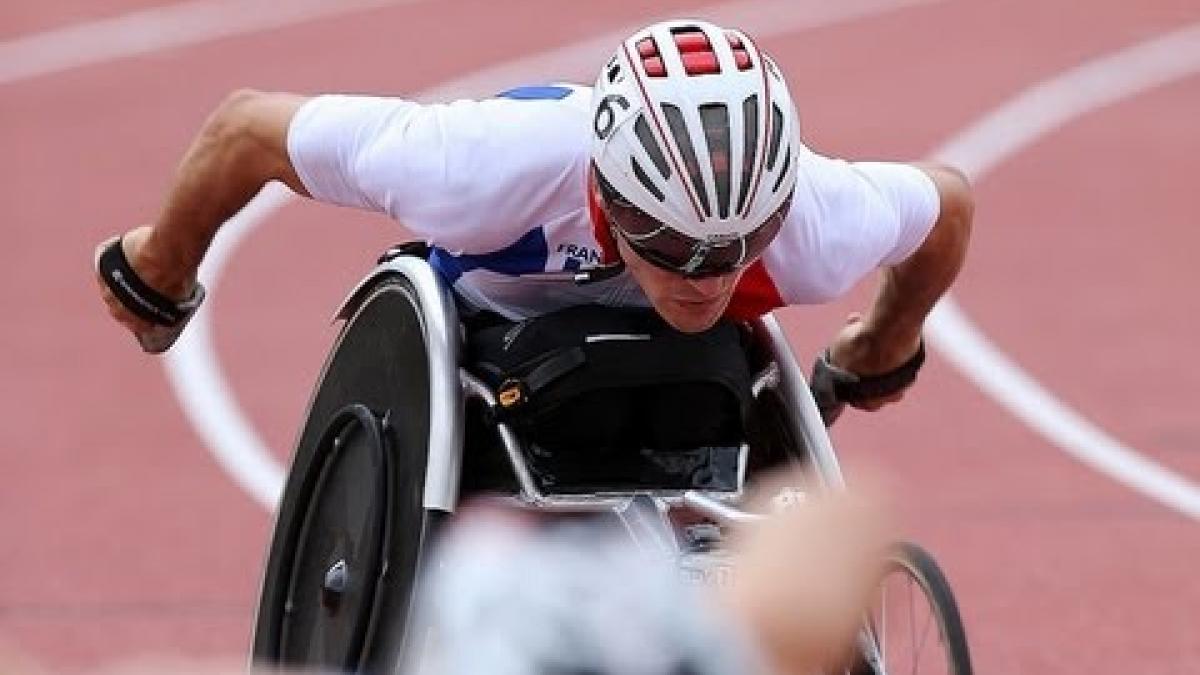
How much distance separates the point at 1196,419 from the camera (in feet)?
29.7

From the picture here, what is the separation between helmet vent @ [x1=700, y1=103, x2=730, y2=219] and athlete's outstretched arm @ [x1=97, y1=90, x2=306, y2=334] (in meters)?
0.86

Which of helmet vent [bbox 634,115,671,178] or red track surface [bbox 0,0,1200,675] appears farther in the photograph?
red track surface [bbox 0,0,1200,675]

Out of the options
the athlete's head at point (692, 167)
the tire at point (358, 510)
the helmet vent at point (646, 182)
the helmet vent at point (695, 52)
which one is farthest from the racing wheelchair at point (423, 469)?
the helmet vent at point (695, 52)

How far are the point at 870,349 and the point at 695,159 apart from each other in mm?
1209

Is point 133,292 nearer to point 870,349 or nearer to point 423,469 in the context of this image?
point 423,469

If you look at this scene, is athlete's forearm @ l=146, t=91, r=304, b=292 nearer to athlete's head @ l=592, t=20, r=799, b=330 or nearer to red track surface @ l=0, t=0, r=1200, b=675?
athlete's head @ l=592, t=20, r=799, b=330

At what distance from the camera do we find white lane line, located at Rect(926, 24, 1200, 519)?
28.5 feet

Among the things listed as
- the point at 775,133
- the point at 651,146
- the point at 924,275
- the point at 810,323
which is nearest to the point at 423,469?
the point at 651,146

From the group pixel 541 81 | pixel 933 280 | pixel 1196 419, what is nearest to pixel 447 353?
pixel 933 280

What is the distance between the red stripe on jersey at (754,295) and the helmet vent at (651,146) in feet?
1.09

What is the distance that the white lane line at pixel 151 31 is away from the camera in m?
13.6

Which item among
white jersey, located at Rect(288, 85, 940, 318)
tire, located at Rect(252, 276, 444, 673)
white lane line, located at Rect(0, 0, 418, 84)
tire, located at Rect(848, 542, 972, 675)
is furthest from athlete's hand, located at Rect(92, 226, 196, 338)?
white lane line, located at Rect(0, 0, 418, 84)

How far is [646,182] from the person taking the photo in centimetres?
481

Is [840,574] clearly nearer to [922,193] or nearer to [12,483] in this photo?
[922,193]
